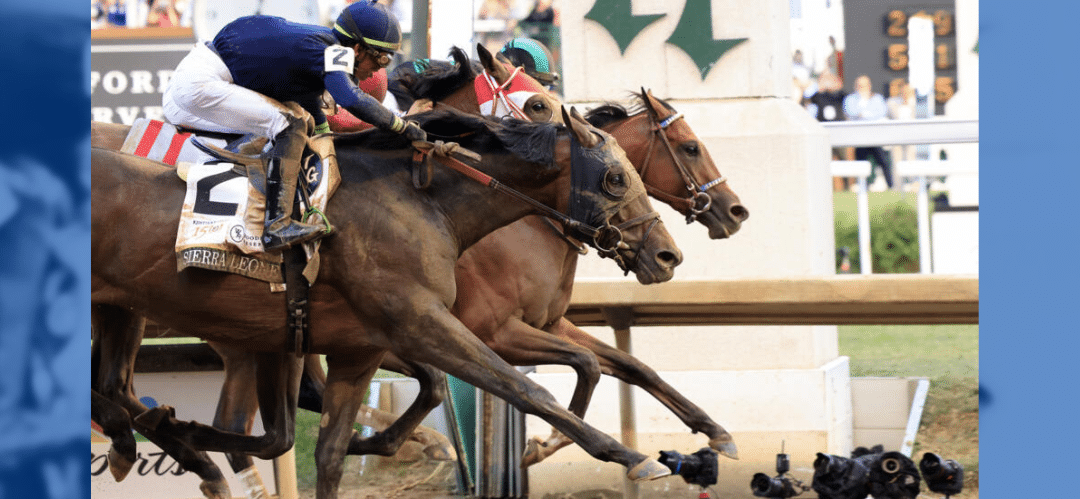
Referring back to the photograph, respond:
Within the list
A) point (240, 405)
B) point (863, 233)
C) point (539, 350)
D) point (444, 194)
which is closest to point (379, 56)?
point (444, 194)

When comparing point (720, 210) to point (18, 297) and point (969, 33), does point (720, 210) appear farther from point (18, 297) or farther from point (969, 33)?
point (969, 33)

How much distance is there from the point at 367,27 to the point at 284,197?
734 millimetres

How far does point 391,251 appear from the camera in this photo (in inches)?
177

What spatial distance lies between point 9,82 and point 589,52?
7.01m

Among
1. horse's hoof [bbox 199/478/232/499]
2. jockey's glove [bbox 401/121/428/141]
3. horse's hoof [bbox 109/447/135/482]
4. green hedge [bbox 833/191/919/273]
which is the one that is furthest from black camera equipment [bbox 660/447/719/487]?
green hedge [bbox 833/191/919/273]

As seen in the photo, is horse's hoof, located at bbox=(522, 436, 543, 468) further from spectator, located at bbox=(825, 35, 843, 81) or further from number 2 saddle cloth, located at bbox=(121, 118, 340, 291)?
spectator, located at bbox=(825, 35, 843, 81)

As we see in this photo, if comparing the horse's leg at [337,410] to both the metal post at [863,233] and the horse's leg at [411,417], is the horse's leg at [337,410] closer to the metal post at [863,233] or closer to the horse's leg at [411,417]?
the horse's leg at [411,417]

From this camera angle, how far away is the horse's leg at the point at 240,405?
5574 millimetres

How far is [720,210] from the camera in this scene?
6.18m

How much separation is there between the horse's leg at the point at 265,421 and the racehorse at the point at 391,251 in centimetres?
59

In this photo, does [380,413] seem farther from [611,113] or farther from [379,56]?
[379,56]

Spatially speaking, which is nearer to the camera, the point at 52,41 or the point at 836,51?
the point at 52,41

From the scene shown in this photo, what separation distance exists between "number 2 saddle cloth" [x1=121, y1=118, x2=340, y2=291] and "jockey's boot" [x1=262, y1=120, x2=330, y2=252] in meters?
0.04
